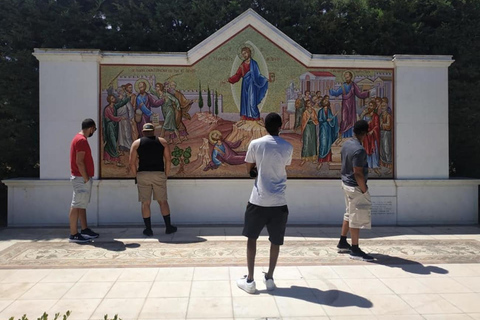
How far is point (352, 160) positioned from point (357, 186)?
40 centimetres

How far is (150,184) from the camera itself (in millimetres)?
7137

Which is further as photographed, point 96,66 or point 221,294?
point 96,66

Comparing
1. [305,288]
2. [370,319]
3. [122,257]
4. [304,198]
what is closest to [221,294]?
[305,288]

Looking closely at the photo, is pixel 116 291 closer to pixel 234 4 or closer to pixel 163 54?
pixel 163 54

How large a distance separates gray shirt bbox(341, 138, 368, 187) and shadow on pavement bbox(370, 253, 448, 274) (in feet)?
3.82

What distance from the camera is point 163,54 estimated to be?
7922mm

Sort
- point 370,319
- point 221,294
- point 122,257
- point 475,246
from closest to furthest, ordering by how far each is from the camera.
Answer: point 370,319 < point 221,294 < point 122,257 < point 475,246

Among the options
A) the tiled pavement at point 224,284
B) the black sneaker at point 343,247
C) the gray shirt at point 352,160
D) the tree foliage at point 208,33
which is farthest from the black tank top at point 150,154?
the black sneaker at point 343,247

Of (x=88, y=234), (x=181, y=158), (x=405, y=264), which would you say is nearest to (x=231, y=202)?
(x=181, y=158)

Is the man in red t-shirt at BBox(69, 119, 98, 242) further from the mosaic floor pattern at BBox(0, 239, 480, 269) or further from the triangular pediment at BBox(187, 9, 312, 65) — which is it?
the triangular pediment at BBox(187, 9, 312, 65)

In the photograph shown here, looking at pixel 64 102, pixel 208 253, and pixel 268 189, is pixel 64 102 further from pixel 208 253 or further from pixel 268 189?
pixel 268 189

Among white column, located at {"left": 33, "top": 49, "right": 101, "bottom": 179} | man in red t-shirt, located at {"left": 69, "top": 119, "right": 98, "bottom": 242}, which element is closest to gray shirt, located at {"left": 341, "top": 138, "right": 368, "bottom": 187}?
man in red t-shirt, located at {"left": 69, "top": 119, "right": 98, "bottom": 242}

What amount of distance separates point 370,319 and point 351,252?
2.09m

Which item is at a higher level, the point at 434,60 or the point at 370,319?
the point at 434,60
